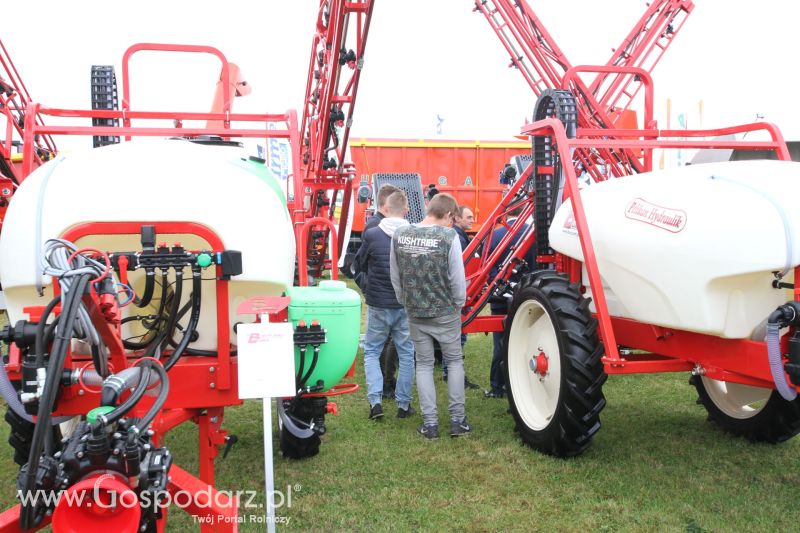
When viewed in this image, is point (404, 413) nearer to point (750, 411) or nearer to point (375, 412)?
point (375, 412)

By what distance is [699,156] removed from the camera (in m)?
7.61

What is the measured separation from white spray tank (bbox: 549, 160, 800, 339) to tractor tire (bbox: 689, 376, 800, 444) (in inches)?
48.5

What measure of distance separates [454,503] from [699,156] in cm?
571

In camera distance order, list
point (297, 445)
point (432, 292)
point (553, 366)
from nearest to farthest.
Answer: point (297, 445) < point (553, 366) < point (432, 292)

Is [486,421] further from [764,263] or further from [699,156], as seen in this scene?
[699,156]

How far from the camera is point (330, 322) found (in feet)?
10.0

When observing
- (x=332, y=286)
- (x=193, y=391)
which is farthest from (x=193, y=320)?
(x=332, y=286)

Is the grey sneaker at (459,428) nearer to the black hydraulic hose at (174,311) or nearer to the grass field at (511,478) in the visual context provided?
the grass field at (511,478)

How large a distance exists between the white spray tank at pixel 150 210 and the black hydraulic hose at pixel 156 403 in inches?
19.7

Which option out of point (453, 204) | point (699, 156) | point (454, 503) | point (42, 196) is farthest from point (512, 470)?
point (699, 156)

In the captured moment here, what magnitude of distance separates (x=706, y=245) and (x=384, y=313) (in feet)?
8.43

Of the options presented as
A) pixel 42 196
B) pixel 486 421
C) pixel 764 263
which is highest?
pixel 42 196

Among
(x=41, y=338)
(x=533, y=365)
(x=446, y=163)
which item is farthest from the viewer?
(x=446, y=163)

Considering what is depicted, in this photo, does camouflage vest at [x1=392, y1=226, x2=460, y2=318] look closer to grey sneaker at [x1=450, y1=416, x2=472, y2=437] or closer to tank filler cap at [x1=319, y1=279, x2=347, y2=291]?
grey sneaker at [x1=450, y1=416, x2=472, y2=437]
